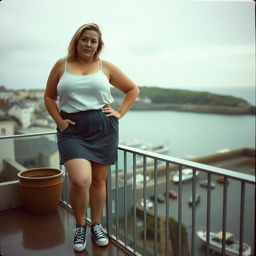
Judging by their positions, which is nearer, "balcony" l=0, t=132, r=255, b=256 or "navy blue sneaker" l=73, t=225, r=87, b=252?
"balcony" l=0, t=132, r=255, b=256

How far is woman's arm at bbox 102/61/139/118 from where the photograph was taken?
6.24 feet

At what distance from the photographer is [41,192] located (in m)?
2.63

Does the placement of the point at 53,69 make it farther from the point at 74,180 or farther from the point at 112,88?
the point at 74,180

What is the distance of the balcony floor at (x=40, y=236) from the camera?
79.8 inches

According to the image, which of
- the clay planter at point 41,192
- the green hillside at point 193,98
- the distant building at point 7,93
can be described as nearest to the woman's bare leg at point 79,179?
the clay planter at point 41,192

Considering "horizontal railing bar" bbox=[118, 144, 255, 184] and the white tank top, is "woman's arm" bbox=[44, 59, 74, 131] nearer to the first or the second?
the white tank top

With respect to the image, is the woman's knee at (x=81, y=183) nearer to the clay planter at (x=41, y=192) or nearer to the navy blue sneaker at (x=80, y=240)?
the navy blue sneaker at (x=80, y=240)

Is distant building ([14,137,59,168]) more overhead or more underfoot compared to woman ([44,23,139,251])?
more underfoot

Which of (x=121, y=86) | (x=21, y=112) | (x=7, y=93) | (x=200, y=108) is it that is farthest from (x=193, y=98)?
(x=121, y=86)

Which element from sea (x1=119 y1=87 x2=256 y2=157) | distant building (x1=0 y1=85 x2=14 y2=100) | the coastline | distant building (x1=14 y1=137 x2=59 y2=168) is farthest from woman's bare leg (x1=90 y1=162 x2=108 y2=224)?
sea (x1=119 y1=87 x2=256 y2=157)

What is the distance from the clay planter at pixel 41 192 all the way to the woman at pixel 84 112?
0.79 m

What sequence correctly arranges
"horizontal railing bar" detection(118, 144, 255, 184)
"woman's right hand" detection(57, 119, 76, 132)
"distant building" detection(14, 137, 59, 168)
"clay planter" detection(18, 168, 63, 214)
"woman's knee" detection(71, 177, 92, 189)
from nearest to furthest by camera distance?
"horizontal railing bar" detection(118, 144, 255, 184) < "woman's knee" detection(71, 177, 92, 189) < "woman's right hand" detection(57, 119, 76, 132) < "clay planter" detection(18, 168, 63, 214) < "distant building" detection(14, 137, 59, 168)

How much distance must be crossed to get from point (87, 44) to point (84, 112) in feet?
1.34

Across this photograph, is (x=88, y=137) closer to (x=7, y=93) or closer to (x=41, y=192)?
(x=41, y=192)
